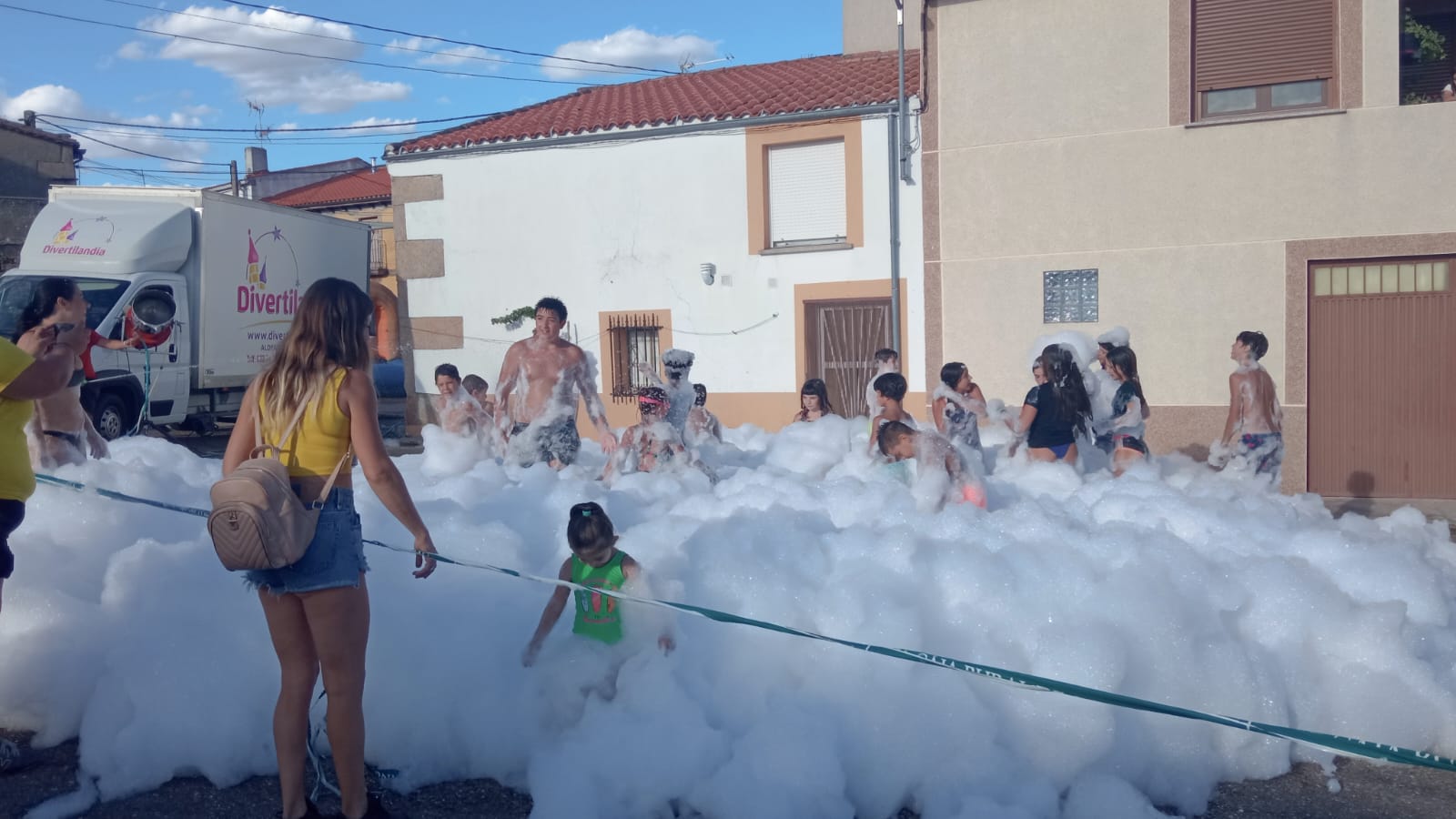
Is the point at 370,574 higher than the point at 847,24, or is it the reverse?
the point at 847,24

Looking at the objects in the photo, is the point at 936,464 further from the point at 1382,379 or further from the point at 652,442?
the point at 1382,379

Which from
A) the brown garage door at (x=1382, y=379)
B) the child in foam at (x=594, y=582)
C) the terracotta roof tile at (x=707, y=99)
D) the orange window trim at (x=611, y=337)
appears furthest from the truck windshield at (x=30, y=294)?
the brown garage door at (x=1382, y=379)

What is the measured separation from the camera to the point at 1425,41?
10.6 metres

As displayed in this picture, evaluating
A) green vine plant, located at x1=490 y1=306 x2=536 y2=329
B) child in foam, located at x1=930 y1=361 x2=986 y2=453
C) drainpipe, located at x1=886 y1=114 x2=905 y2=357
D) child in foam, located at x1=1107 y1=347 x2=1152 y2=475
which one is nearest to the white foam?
child in foam, located at x1=1107 y1=347 x2=1152 y2=475

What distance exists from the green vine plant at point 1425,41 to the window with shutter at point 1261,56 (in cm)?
135

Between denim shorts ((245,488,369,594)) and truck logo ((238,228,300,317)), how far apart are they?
12.0 m

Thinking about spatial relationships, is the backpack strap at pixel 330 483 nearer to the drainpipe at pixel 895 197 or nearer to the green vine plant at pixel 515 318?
the drainpipe at pixel 895 197

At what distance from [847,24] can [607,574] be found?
12746mm

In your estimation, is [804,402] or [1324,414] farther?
[1324,414]

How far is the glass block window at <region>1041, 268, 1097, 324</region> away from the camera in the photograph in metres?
10.6

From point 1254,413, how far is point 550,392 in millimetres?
4507

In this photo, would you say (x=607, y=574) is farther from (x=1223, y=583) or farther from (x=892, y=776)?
(x=1223, y=583)

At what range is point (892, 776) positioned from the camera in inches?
144

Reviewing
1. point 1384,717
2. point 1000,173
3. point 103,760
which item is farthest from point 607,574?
point 1000,173
